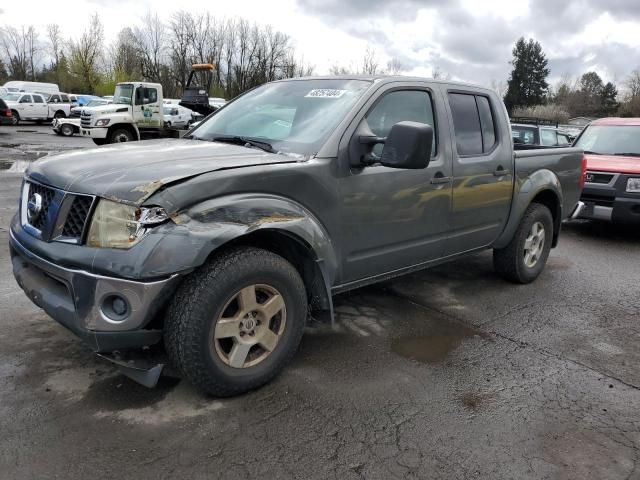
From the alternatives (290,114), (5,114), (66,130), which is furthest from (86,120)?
(290,114)

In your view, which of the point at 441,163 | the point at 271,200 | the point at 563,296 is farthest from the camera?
the point at 563,296

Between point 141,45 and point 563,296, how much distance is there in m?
72.2

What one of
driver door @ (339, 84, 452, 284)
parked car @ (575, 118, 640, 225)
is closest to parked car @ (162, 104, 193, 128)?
parked car @ (575, 118, 640, 225)

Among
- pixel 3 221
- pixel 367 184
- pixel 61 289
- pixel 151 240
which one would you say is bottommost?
pixel 3 221

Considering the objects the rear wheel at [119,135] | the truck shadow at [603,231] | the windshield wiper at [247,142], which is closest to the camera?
the windshield wiper at [247,142]

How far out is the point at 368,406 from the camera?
2949 millimetres

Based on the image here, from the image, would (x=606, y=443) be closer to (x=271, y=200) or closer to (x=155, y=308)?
(x=271, y=200)

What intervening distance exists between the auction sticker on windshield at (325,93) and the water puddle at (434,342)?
1815mm

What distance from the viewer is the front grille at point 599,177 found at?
7.39 meters

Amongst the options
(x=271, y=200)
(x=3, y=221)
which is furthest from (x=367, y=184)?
(x=3, y=221)

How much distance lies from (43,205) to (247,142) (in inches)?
50.8

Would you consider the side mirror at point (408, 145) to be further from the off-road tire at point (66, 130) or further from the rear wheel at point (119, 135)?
the off-road tire at point (66, 130)

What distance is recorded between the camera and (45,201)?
283 centimetres

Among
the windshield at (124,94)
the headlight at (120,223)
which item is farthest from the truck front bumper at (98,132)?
the headlight at (120,223)
